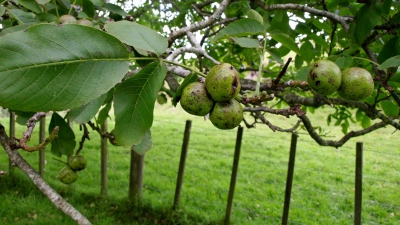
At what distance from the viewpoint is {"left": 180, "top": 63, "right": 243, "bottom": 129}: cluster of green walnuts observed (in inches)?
40.8

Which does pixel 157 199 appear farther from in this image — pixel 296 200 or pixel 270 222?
pixel 296 200

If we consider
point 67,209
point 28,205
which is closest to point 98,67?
point 67,209

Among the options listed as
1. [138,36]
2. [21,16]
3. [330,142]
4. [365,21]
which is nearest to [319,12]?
[365,21]

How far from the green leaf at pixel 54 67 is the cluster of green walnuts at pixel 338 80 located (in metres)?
0.72

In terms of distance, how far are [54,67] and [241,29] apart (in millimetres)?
678

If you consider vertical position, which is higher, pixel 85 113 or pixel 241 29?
pixel 241 29

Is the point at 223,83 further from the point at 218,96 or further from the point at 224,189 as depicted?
the point at 224,189

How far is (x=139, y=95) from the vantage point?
1.06m

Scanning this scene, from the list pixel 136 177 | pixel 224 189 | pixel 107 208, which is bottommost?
pixel 107 208

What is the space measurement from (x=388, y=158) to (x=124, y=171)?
540 centimetres

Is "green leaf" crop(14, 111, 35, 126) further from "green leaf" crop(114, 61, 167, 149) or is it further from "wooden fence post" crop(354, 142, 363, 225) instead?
"wooden fence post" crop(354, 142, 363, 225)

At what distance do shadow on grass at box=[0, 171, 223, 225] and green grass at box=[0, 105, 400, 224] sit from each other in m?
0.02

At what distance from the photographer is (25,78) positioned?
885 millimetres

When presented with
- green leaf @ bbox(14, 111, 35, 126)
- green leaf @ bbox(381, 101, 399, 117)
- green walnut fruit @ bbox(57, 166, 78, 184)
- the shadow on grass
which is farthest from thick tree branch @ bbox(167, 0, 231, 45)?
the shadow on grass
